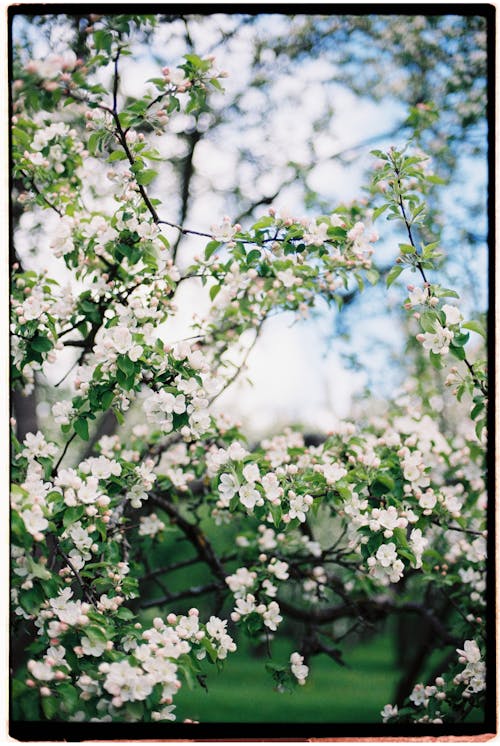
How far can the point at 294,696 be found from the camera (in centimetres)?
679

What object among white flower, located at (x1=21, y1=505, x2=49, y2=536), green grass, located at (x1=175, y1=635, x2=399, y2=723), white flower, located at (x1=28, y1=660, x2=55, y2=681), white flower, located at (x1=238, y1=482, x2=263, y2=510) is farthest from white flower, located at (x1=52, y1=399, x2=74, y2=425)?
green grass, located at (x1=175, y1=635, x2=399, y2=723)

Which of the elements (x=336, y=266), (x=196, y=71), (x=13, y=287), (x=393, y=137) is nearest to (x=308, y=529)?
(x=336, y=266)

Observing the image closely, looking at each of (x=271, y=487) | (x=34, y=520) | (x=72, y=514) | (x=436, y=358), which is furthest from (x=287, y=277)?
(x=34, y=520)

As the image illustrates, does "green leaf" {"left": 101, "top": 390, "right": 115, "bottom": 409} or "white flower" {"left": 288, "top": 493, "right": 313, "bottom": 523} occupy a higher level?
"green leaf" {"left": 101, "top": 390, "right": 115, "bottom": 409}

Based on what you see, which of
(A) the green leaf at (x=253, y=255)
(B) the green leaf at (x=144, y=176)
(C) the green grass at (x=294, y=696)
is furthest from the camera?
(C) the green grass at (x=294, y=696)

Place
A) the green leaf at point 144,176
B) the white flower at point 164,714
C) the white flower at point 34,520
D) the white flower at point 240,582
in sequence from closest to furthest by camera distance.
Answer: the white flower at point 34,520
the white flower at point 164,714
the green leaf at point 144,176
the white flower at point 240,582

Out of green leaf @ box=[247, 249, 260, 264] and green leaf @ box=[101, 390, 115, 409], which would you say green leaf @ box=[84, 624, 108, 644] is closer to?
green leaf @ box=[101, 390, 115, 409]

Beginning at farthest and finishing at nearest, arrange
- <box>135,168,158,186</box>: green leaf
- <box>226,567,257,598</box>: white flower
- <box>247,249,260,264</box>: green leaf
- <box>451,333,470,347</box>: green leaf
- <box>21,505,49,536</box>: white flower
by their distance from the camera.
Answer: <box>226,567,257,598</box>: white flower < <box>247,249,260,264</box>: green leaf < <box>135,168,158,186</box>: green leaf < <box>451,333,470,347</box>: green leaf < <box>21,505,49,536</box>: white flower

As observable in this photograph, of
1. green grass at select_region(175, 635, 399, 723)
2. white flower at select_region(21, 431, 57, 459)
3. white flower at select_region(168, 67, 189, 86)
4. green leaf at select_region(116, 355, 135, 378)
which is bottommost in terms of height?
green grass at select_region(175, 635, 399, 723)

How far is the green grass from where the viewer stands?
5605 mm

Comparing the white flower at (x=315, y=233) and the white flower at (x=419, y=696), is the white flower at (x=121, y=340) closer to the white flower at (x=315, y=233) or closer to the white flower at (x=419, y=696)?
the white flower at (x=315, y=233)

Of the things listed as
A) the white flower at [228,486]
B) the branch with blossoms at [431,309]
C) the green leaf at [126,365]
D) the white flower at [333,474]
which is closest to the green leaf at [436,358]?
the branch with blossoms at [431,309]

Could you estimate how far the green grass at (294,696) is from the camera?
5605mm

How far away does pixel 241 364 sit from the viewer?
2668 mm
